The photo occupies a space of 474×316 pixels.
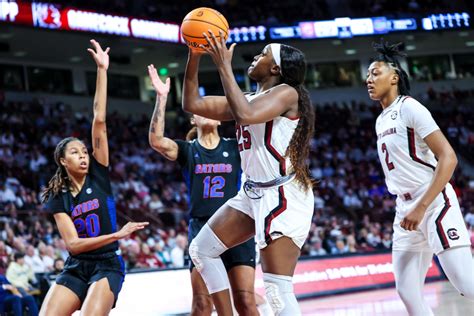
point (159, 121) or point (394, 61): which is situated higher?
point (394, 61)

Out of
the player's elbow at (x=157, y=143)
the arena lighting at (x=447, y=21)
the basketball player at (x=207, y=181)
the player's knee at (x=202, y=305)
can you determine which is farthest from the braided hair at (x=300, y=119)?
the arena lighting at (x=447, y=21)

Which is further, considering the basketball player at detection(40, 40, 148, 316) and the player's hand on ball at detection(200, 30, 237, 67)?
the basketball player at detection(40, 40, 148, 316)

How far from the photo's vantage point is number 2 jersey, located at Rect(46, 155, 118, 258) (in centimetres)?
582

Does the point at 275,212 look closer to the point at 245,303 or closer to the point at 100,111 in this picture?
the point at 245,303

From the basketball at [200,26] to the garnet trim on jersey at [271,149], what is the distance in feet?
2.27

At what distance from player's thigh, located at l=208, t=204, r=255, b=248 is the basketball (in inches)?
48.4

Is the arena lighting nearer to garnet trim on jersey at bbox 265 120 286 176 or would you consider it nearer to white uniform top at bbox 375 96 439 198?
white uniform top at bbox 375 96 439 198

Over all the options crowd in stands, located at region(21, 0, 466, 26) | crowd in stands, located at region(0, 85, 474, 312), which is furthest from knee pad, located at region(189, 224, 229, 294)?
crowd in stands, located at region(21, 0, 466, 26)

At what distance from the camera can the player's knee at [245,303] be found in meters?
6.18

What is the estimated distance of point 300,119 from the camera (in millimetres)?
5215

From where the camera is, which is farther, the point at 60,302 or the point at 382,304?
the point at 382,304

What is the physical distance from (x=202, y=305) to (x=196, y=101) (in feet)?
6.91

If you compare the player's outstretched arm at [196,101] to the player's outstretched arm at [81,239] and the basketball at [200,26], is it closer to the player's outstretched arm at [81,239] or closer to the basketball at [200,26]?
the basketball at [200,26]

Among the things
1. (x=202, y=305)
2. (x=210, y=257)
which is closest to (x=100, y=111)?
(x=210, y=257)
